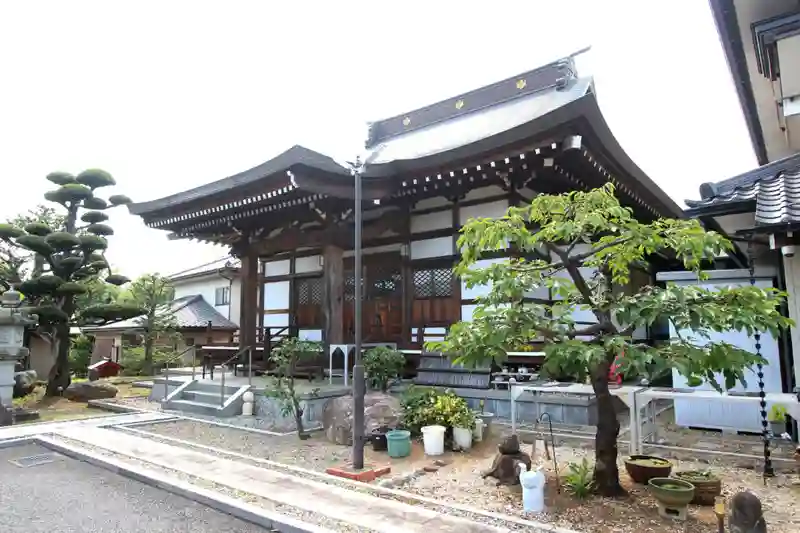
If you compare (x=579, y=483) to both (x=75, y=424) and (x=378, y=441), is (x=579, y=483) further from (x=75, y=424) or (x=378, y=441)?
(x=75, y=424)

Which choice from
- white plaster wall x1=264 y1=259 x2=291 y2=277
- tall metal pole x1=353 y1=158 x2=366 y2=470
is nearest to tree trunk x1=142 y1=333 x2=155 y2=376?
white plaster wall x1=264 y1=259 x2=291 y2=277

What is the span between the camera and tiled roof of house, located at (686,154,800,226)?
5.53 metres

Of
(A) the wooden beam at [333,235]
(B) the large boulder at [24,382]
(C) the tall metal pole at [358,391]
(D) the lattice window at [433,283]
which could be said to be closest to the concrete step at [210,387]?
(A) the wooden beam at [333,235]

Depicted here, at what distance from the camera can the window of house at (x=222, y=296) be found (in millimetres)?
24406

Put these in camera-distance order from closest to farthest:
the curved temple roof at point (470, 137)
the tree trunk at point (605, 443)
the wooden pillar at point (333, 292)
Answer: the tree trunk at point (605, 443), the curved temple roof at point (470, 137), the wooden pillar at point (333, 292)

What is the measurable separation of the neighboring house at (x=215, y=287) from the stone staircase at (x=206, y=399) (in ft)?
36.3

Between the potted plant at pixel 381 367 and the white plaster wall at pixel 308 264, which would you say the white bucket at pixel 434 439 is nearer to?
the potted plant at pixel 381 367

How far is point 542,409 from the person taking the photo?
7949 mm

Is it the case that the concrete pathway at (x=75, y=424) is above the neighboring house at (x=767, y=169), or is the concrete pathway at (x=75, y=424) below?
below

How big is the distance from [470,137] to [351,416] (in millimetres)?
7393

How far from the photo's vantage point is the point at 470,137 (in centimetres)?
1210

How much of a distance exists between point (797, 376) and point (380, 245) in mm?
7396

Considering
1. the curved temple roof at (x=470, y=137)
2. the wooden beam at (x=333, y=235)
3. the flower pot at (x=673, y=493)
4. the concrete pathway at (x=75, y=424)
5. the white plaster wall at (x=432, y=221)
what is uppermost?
the curved temple roof at (x=470, y=137)

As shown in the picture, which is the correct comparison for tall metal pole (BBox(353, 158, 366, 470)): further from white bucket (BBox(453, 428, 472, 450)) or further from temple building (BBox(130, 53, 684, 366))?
white bucket (BBox(453, 428, 472, 450))
